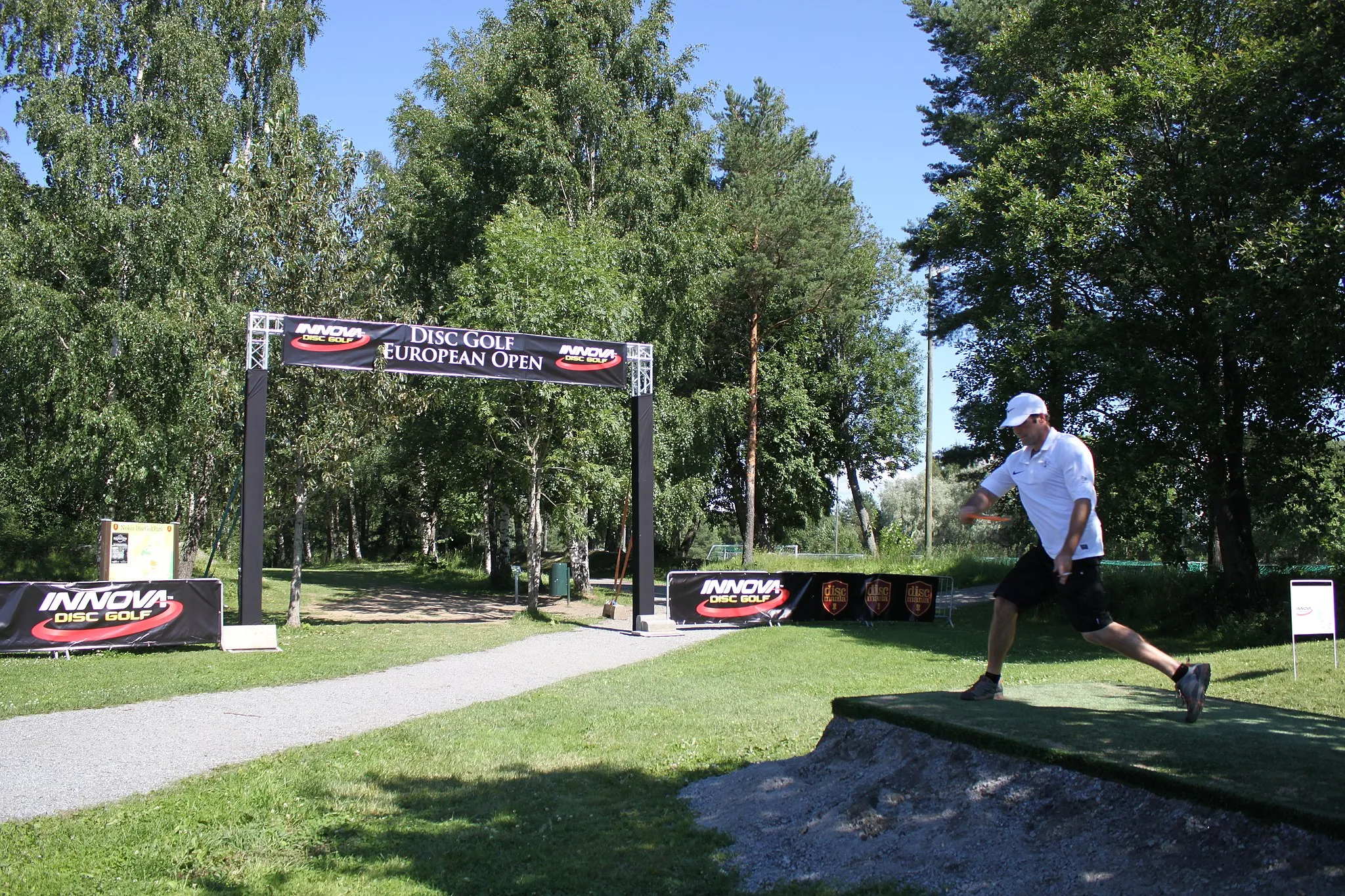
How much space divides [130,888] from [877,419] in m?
42.5

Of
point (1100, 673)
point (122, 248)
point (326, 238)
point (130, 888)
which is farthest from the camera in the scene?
point (122, 248)

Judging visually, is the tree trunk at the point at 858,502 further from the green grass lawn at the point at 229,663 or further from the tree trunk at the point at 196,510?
the tree trunk at the point at 196,510

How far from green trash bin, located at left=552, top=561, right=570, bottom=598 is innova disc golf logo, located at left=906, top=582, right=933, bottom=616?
31.1 feet

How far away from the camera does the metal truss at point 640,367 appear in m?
20.5

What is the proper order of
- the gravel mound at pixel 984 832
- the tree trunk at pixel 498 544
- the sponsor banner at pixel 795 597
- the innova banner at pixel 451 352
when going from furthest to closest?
the tree trunk at pixel 498 544, the sponsor banner at pixel 795 597, the innova banner at pixel 451 352, the gravel mound at pixel 984 832

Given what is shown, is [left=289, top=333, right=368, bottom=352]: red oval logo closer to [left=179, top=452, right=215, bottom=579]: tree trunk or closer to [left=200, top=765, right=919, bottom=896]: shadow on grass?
[left=179, top=452, right=215, bottom=579]: tree trunk

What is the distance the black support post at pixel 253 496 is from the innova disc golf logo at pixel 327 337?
2.90ft

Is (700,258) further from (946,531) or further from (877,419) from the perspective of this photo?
(946,531)

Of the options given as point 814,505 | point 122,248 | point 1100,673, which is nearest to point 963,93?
point 814,505

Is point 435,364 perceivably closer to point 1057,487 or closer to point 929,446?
point 1057,487

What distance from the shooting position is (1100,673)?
14.5 meters

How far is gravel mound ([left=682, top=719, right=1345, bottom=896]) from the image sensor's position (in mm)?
3785

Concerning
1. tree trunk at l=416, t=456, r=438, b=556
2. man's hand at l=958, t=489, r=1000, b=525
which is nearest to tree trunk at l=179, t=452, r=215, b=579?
tree trunk at l=416, t=456, r=438, b=556

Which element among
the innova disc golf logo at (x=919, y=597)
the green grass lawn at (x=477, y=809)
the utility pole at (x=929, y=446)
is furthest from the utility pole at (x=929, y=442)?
the green grass lawn at (x=477, y=809)
